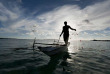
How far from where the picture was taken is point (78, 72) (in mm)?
5625

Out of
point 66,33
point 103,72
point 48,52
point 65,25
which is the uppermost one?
point 65,25

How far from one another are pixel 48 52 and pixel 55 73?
209 cm

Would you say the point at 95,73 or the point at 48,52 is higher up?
the point at 48,52

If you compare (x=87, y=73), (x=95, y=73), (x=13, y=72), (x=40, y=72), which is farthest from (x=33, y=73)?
(x=95, y=73)

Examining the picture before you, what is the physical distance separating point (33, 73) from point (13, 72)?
1418 millimetres

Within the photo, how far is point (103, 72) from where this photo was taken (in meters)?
5.72

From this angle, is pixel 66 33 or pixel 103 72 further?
pixel 66 33

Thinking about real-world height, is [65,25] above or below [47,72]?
above

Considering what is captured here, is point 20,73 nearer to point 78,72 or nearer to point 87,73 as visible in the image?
point 78,72

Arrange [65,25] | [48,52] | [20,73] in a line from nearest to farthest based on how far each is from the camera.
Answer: [20,73] → [48,52] → [65,25]

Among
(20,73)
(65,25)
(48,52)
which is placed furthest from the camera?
(65,25)

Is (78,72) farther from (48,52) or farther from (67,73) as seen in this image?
(48,52)

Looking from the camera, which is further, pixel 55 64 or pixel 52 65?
pixel 55 64

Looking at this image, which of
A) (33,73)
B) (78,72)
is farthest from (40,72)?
(78,72)
